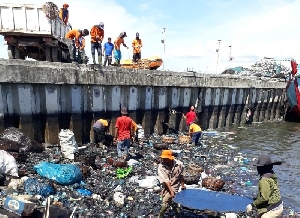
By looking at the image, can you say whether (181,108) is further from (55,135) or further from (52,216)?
(52,216)

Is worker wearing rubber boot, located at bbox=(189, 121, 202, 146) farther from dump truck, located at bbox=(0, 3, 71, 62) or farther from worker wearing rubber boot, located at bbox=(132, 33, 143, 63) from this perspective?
dump truck, located at bbox=(0, 3, 71, 62)

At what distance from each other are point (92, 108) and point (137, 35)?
582 cm

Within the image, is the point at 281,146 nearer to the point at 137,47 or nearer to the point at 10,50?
the point at 137,47

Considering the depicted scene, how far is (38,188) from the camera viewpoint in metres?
6.14

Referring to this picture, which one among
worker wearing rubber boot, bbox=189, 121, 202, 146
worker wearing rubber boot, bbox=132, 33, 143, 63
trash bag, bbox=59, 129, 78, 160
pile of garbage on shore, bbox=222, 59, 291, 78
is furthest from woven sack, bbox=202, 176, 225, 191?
pile of garbage on shore, bbox=222, 59, 291, 78

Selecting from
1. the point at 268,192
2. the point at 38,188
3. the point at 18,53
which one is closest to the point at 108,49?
the point at 18,53

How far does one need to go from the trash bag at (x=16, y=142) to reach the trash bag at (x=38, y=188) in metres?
2.24

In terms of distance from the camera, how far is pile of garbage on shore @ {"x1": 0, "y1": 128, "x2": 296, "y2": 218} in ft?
19.6

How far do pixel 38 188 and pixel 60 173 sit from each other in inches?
31.3

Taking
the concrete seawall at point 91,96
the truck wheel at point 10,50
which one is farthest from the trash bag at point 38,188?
the truck wheel at point 10,50

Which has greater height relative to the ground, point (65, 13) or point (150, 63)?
point (65, 13)

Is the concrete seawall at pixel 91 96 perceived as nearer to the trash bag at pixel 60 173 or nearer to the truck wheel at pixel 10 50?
the truck wheel at pixel 10 50

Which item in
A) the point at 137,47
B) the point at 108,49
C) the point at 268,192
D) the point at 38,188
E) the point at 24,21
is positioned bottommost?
the point at 38,188

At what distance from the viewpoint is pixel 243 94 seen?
1923 cm
